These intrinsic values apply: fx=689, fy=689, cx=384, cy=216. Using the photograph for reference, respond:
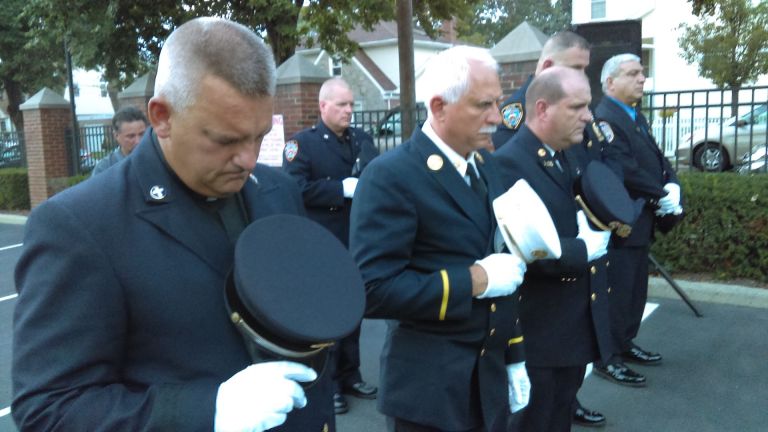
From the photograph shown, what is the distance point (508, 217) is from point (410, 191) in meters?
0.35

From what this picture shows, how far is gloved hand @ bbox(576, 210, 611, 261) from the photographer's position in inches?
115

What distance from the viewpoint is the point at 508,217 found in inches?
92.9

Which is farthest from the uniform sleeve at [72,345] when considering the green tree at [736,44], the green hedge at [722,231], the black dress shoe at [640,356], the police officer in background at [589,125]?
the green tree at [736,44]

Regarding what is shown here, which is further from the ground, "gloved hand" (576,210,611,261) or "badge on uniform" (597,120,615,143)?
"badge on uniform" (597,120,615,143)

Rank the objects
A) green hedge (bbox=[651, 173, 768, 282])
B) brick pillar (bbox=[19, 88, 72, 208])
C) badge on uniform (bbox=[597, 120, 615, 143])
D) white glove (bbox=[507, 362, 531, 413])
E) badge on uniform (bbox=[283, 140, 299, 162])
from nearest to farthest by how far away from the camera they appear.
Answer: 1. white glove (bbox=[507, 362, 531, 413])
2. badge on uniform (bbox=[597, 120, 615, 143])
3. badge on uniform (bbox=[283, 140, 299, 162])
4. green hedge (bbox=[651, 173, 768, 282])
5. brick pillar (bbox=[19, 88, 72, 208])

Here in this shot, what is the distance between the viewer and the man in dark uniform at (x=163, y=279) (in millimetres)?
1312

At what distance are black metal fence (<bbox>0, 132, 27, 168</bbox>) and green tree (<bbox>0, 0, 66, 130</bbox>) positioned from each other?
29.5ft

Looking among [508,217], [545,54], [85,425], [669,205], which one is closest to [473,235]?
[508,217]

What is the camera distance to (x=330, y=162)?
506 cm

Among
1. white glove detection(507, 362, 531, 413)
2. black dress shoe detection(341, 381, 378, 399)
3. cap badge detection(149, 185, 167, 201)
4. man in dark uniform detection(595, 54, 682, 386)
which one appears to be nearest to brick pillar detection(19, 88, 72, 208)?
black dress shoe detection(341, 381, 378, 399)

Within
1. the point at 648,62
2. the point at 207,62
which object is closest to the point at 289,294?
the point at 207,62

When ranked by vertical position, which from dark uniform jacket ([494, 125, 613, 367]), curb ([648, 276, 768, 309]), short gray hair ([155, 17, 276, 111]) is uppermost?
short gray hair ([155, 17, 276, 111])

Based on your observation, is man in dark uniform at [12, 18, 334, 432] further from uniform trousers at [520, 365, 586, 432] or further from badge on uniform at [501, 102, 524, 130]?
badge on uniform at [501, 102, 524, 130]

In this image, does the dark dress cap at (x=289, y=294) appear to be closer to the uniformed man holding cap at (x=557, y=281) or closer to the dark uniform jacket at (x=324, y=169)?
the uniformed man holding cap at (x=557, y=281)
